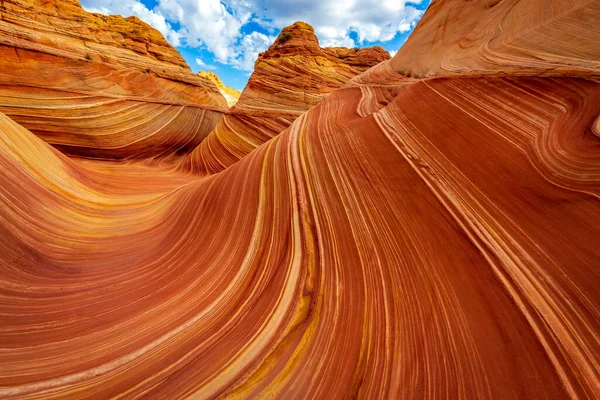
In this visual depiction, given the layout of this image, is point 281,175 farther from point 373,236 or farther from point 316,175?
point 373,236

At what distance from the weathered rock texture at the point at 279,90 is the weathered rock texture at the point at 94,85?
138cm

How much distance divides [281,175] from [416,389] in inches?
64.2

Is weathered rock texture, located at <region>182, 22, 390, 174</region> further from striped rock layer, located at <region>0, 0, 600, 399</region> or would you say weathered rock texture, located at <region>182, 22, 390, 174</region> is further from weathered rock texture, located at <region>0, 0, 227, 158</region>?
striped rock layer, located at <region>0, 0, 600, 399</region>

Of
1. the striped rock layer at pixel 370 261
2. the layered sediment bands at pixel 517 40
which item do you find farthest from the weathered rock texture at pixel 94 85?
the layered sediment bands at pixel 517 40

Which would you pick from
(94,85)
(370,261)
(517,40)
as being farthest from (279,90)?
(370,261)

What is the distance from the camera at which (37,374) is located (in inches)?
A: 39.2

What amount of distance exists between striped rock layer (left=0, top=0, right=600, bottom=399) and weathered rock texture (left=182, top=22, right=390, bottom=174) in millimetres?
3464

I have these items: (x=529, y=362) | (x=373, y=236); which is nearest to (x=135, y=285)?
(x=373, y=236)

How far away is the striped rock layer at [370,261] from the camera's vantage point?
0.86 m

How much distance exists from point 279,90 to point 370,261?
587 cm

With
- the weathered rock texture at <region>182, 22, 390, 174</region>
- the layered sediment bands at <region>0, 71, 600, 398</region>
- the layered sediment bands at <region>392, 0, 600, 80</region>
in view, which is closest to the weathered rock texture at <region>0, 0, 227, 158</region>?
the weathered rock texture at <region>182, 22, 390, 174</region>

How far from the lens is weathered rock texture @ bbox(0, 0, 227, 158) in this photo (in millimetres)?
4531

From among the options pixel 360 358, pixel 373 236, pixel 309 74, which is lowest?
pixel 360 358

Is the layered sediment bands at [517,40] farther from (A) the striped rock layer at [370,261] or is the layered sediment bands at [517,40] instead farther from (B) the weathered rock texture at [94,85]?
(B) the weathered rock texture at [94,85]
